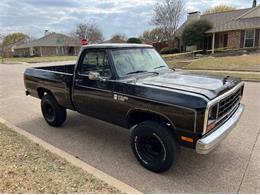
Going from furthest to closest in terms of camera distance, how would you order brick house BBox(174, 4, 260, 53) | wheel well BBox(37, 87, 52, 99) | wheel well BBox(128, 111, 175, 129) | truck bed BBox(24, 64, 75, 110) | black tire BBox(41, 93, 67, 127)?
1. brick house BBox(174, 4, 260, 53)
2. wheel well BBox(37, 87, 52, 99)
3. black tire BBox(41, 93, 67, 127)
4. truck bed BBox(24, 64, 75, 110)
5. wheel well BBox(128, 111, 175, 129)

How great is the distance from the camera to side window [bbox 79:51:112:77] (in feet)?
14.5

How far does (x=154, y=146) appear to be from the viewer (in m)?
3.79

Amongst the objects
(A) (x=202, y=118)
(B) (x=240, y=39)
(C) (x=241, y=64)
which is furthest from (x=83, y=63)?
(B) (x=240, y=39)

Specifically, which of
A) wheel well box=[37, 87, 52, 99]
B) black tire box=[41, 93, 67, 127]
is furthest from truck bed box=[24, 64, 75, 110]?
black tire box=[41, 93, 67, 127]

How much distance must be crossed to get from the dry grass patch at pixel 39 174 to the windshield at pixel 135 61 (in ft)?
5.74

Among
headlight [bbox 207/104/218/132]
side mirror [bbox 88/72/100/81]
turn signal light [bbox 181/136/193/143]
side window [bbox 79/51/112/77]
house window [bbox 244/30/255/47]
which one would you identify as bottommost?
turn signal light [bbox 181/136/193/143]

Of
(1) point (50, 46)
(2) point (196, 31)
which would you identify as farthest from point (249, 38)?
(1) point (50, 46)

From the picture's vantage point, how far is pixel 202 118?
3111 millimetres

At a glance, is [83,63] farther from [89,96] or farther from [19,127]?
[19,127]

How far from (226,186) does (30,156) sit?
A: 309 cm

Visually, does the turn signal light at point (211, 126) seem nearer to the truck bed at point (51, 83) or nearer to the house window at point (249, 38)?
the truck bed at point (51, 83)

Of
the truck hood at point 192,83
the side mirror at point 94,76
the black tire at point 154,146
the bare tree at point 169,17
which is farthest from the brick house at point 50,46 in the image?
the black tire at point 154,146

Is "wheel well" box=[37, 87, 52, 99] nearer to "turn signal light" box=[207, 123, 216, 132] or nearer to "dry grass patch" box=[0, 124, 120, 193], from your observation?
"dry grass patch" box=[0, 124, 120, 193]

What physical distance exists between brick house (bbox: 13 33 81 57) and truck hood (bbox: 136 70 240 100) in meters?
57.8
